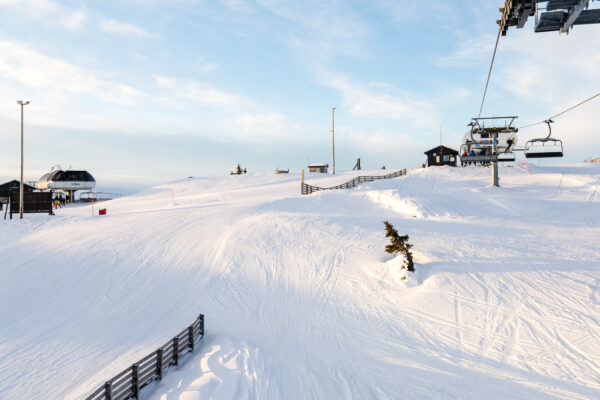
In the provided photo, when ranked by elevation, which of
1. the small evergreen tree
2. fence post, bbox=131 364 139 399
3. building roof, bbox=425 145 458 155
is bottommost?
fence post, bbox=131 364 139 399

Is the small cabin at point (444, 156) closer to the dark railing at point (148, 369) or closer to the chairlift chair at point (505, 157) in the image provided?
the chairlift chair at point (505, 157)

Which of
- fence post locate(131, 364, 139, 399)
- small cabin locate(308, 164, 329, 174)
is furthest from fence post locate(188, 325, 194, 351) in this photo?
small cabin locate(308, 164, 329, 174)

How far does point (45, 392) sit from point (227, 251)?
33.6ft

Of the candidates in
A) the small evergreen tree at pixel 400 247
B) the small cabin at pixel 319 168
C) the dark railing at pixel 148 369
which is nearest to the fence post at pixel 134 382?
the dark railing at pixel 148 369

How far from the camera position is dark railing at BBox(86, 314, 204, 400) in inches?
302

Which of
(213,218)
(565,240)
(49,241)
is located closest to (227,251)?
(213,218)

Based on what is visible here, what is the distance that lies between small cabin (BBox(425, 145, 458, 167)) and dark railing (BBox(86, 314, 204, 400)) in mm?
49465

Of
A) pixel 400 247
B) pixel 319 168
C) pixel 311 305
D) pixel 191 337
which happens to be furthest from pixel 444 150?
pixel 191 337

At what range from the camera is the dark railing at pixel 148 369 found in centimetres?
768

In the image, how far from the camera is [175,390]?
823 cm

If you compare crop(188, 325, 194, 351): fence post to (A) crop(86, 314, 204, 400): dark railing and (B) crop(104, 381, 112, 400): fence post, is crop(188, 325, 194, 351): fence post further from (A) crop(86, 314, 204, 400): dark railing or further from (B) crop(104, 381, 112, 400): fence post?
(B) crop(104, 381, 112, 400): fence post

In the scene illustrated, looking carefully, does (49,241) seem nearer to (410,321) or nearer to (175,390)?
(175,390)

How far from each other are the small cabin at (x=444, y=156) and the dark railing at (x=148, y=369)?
49465 millimetres

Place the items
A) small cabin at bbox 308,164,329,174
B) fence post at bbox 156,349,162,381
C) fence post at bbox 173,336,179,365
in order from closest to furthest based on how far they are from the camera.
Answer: fence post at bbox 156,349,162,381 → fence post at bbox 173,336,179,365 → small cabin at bbox 308,164,329,174
